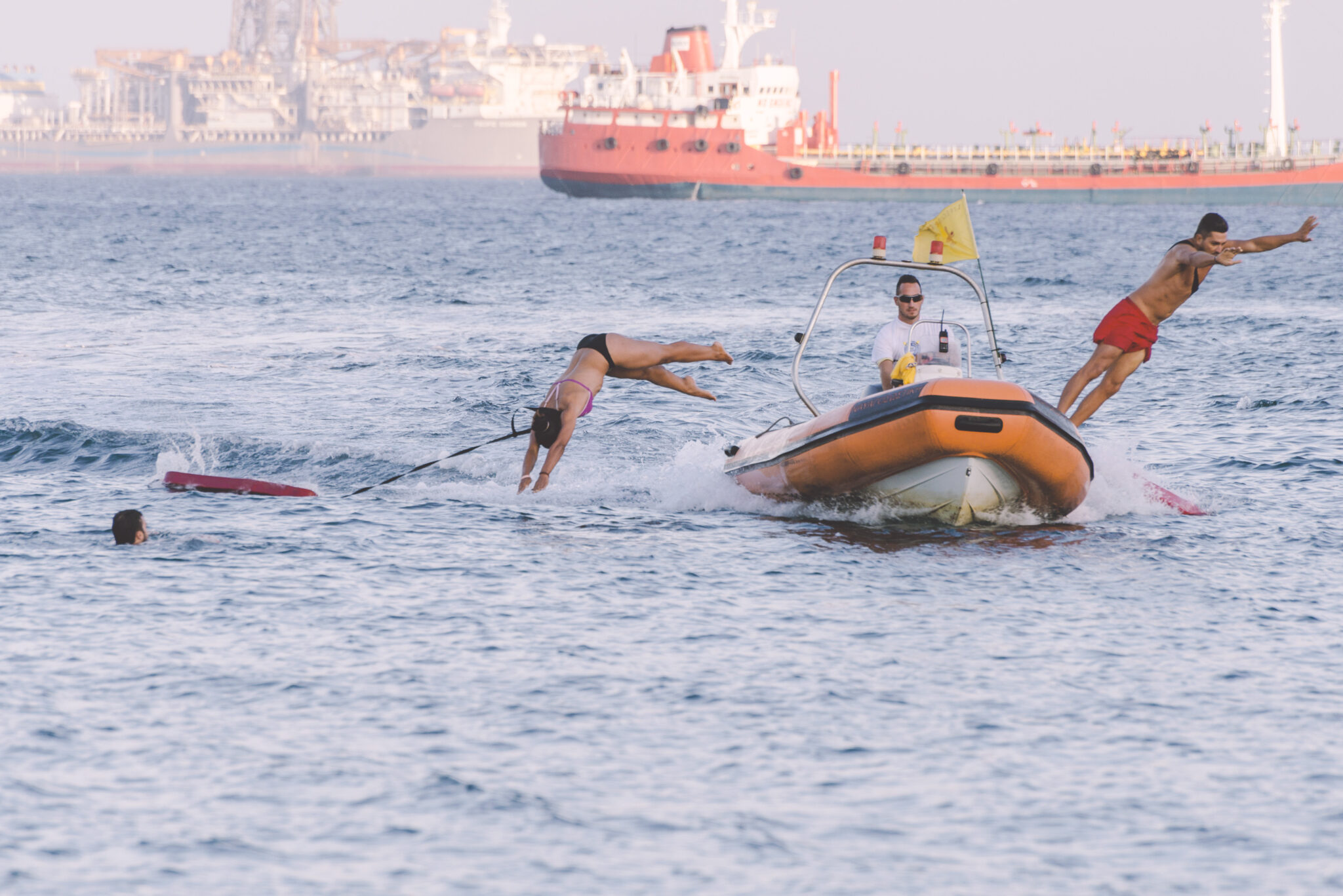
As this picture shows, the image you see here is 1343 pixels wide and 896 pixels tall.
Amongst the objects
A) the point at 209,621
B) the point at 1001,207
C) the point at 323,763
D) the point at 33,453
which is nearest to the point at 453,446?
the point at 33,453

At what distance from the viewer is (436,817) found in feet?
18.0

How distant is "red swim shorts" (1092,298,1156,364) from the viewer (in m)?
11.2

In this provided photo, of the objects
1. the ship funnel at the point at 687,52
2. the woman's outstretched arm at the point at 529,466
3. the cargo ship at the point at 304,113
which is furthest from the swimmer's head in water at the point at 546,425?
the cargo ship at the point at 304,113

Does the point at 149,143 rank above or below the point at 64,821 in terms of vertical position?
above

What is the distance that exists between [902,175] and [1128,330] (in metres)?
69.5

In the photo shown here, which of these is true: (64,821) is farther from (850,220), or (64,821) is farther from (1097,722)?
(850,220)

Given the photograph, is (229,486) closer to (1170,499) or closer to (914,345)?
(914,345)

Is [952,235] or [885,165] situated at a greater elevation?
[885,165]

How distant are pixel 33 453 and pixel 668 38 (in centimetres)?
7886

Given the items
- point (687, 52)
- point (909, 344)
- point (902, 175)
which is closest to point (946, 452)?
point (909, 344)

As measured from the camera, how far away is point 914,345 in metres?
10.2

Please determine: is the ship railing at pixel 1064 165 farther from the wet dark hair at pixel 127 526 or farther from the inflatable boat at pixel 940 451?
the wet dark hair at pixel 127 526

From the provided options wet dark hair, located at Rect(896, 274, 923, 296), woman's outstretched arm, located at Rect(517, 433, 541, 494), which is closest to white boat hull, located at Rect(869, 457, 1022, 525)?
wet dark hair, located at Rect(896, 274, 923, 296)

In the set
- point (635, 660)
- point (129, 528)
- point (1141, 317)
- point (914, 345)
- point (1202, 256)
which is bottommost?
point (635, 660)
